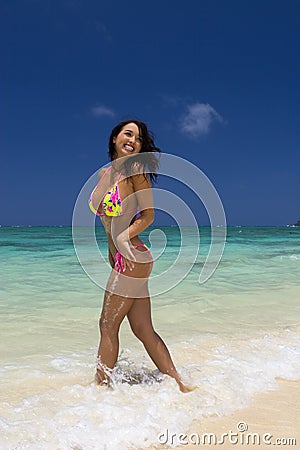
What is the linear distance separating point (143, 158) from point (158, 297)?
15.2 feet

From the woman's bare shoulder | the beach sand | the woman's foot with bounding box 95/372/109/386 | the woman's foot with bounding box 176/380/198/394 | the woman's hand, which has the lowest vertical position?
the beach sand

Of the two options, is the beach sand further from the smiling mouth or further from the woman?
the smiling mouth

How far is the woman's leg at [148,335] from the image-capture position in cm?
309

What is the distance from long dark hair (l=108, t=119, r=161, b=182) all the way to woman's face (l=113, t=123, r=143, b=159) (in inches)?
1.0

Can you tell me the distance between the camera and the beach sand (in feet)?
7.82

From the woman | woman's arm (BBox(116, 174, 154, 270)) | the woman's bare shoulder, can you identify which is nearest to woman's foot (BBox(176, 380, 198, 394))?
the woman

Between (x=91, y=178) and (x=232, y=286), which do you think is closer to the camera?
(x=91, y=178)

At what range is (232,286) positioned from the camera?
8.60 meters

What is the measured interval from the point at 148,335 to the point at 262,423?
1004mm

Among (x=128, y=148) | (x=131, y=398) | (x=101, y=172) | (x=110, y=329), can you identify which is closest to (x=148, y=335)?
(x=110, y=329)

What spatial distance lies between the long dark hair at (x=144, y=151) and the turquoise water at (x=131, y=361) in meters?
0.57

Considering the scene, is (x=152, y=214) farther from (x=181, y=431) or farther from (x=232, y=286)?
(x=232, y=286)

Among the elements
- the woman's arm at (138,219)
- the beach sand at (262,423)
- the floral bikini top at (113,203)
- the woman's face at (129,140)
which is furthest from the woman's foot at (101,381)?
the woman's face at (129,140)

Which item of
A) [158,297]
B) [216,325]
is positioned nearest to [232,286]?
[158,297]
